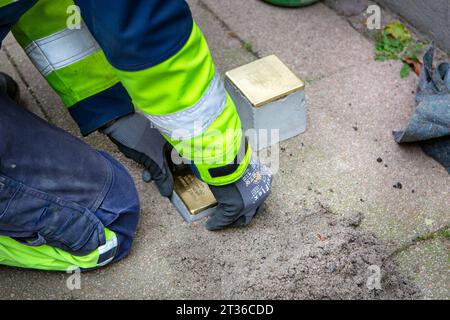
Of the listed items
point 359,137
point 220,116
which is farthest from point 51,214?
point 359,137

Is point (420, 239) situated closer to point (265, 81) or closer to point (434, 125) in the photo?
point (434, 125)

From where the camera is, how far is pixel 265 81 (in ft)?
8.30

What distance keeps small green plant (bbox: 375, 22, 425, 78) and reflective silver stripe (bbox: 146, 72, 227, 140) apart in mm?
1434

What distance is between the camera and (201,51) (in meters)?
1.71

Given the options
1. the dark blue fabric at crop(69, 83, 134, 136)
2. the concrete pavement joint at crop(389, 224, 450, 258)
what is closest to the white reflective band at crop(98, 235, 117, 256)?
the dark blue fabric at crop(69, 83, 134, 136)

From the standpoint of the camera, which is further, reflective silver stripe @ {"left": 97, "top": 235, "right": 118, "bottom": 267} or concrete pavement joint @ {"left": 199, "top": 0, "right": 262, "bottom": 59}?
concrete pavement joint @ {"left": 199, "top": 0, "right": 262, "bottom": 59}

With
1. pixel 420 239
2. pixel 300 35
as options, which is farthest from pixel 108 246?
pixel 300 35

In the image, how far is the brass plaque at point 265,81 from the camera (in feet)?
8.05

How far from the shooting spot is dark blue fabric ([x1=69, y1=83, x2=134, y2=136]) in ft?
7.73

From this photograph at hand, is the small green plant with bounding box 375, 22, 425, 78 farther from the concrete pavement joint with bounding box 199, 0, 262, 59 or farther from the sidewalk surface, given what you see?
the concrete pavement joint with bounding box 199, 0, 262, 59

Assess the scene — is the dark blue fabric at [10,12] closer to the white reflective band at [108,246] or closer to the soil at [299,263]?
the white reflective band at [108,246]

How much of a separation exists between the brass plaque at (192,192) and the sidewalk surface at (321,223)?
0.08 metres

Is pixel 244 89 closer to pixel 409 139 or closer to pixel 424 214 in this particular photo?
pixel 409 139

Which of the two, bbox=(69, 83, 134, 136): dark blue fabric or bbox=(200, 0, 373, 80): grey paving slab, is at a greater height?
bbox=(69, 83, 134, 136): dark blue fabric
